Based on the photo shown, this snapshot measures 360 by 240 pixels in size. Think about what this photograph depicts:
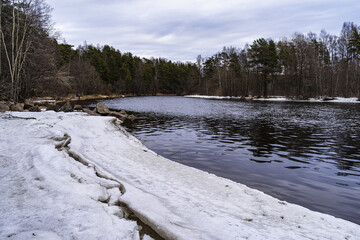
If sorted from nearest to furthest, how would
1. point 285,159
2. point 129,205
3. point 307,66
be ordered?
1. point 129,205
2. point 285,159
3. point 307,66

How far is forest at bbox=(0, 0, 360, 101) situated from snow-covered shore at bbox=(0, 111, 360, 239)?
20775 millimetres

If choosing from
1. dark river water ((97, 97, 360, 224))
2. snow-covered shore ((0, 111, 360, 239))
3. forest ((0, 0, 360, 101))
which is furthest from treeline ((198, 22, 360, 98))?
snow-covered shore ((0, 111, 360, 239))

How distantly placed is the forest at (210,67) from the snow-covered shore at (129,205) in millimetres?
20775

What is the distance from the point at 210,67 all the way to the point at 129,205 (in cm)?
8467

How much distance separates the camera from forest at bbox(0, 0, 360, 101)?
2417 centimetres

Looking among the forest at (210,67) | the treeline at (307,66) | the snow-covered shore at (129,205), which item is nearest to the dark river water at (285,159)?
the snow-covered shore at (129,205)

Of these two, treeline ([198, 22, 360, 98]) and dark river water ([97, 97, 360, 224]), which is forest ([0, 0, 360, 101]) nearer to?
treeline ([198, 22, 360, 98])

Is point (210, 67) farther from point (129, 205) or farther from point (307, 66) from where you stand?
point (129, 205)

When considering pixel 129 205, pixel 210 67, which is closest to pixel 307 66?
pixel 210 67

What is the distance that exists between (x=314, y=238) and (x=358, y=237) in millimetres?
750

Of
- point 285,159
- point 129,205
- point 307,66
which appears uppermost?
point 307,66

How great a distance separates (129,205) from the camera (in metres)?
3.85

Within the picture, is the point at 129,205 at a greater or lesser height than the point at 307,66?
lesser

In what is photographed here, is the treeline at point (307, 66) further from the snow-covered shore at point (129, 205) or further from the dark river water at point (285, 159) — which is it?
the snow-covered shore at point (129, 205)
